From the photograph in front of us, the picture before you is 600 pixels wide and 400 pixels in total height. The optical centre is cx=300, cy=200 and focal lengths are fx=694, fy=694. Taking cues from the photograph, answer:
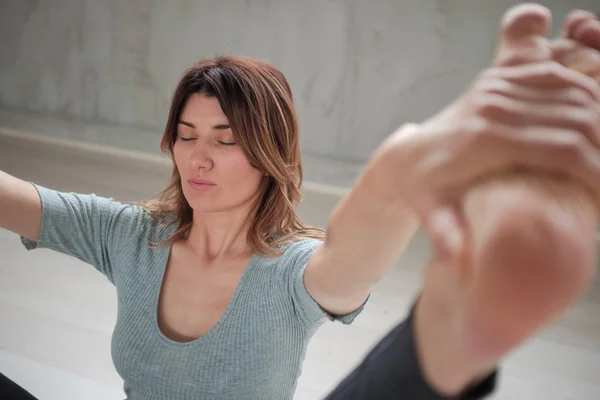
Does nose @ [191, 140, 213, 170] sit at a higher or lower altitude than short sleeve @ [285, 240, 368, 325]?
higher

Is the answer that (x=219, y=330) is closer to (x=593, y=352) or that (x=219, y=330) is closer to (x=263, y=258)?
(x=263, y=258)

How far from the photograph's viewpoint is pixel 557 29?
1.90 m

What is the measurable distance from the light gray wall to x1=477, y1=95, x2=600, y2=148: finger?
1.66m

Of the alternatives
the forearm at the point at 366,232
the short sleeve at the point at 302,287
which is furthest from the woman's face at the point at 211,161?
the forearm at the point at 366,232

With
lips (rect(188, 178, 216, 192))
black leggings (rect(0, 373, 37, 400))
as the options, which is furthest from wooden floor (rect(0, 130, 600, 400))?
lips (rect(188, 178, 216, 192))

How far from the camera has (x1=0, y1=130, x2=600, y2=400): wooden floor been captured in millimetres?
1365

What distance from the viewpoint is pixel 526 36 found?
1.42ft

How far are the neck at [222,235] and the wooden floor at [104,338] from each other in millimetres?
562

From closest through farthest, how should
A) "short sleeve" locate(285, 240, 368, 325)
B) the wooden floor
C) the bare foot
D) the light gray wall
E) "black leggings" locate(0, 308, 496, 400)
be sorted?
the bare foot → "black leggings" locate(0, 308, 496, 400) → "short sleeve" locate(285, 240, 368, 325) → the wooden floor → the light gray wall

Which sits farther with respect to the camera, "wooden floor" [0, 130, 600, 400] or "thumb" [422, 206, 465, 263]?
"wooden floor" [0, 130, 600, 400]

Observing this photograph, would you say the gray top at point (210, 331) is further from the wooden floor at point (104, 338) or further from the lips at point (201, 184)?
the wooden floor at point (104, 338)

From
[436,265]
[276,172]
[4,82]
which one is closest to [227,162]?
[276,172]

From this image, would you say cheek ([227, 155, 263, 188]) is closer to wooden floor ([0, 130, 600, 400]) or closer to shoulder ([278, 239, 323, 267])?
shoulder ([278, 239, 323, 267])

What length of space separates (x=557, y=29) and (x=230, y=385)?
150 centimetres
